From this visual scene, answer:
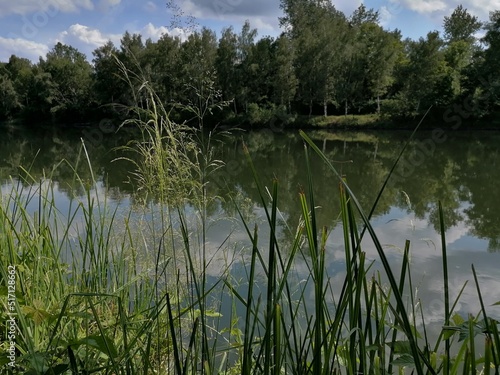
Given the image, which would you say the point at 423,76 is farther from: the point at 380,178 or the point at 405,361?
the point at 405,361

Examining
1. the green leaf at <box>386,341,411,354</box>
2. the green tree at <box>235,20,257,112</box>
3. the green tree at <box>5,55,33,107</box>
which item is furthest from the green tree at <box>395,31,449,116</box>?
the green tree at <box>5,55,33,107</box>

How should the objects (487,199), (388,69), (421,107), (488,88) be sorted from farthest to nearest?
(388,69) < (421,107) < (488,88) < (487,199)

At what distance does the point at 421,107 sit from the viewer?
27.9 m

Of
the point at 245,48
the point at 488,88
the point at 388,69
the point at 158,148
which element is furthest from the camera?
the point at 245,48

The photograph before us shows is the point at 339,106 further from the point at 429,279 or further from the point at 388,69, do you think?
the point at 429,279

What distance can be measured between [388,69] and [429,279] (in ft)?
91.9

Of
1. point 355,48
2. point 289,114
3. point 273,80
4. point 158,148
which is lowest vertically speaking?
point 158,148

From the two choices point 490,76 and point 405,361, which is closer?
point 405,361

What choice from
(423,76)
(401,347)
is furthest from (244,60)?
(401,347)

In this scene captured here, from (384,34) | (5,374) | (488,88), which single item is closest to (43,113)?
(384,34)

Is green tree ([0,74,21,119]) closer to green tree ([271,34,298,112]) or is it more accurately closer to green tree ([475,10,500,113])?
green tree ([271,34,298,112])

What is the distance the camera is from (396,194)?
10.2m

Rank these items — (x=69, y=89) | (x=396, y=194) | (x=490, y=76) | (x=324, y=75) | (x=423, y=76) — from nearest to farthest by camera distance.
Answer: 1. (x=396, y=194)
2. (x=490, y=76)
3. (x=423, y=76)
4. (x=324, y=75)
5. (x=69, y=89)

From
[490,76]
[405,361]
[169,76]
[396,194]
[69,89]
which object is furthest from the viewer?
[69,89]
